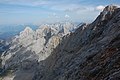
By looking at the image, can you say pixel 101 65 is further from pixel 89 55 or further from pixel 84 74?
pixel 89 55

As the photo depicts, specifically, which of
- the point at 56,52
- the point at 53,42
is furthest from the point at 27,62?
the point at 56,52

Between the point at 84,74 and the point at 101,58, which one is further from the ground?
the point at 101,58

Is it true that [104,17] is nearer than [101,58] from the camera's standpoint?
No

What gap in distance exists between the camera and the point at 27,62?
573ft

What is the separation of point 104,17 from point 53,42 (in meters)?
84.1

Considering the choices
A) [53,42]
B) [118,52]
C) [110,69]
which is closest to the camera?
[110,69]

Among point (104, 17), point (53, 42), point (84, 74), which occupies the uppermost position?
point (104, 17)

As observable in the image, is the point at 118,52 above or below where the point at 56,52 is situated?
above

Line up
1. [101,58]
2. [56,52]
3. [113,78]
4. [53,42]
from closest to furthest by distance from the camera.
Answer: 1. [113,78]
2. [101,58]
3. [56,52]
4. [53,42]

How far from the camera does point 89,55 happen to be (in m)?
37.3

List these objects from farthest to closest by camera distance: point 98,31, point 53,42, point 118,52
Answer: point 53,42
point 98,31
point 118,52

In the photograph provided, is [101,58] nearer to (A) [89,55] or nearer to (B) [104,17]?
(A) [89,55]

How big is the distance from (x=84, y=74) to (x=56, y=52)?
5441 centimetres

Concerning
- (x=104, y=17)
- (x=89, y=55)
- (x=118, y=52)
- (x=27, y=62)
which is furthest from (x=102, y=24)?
(x=27, y=62)
